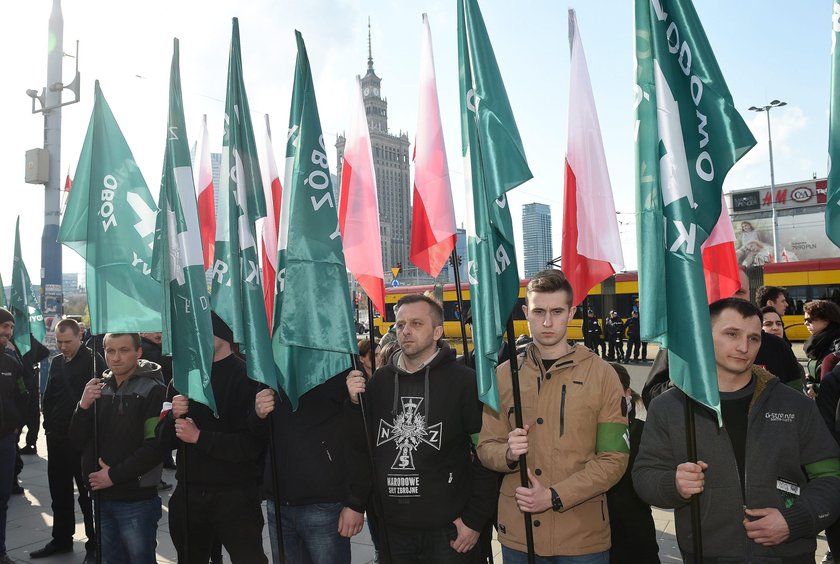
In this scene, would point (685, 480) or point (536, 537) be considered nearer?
point (685, 480)

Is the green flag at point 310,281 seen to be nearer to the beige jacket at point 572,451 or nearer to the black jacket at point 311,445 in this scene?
the black jacket at point 311,445

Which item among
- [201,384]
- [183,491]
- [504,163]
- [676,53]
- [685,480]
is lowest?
[183,491]

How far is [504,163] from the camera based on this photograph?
3.12 metres

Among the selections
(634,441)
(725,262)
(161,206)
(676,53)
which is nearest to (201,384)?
(161,206)

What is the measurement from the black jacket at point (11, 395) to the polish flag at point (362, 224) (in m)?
3.30

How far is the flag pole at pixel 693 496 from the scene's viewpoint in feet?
7.82

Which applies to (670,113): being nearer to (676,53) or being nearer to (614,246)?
(676,53)

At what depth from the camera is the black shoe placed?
17.7ft

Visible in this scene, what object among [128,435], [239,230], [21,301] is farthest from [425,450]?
[21,301]

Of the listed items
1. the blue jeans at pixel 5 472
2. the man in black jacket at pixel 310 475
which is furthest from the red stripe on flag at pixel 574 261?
the blue jeans at pixel 5 472

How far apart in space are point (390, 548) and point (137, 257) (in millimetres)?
2626

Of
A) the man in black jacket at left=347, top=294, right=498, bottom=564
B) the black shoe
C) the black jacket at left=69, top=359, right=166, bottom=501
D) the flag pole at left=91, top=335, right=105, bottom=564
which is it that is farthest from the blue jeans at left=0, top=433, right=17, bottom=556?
the man in black jacket at left=347, top=294, right=498, bottom=564

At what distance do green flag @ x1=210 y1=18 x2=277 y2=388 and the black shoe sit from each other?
3193mm

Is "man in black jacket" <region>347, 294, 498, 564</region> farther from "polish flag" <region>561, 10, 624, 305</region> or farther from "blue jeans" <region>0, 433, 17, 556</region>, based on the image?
"blue jeans" <region>0, 433, 17, 556</region>
